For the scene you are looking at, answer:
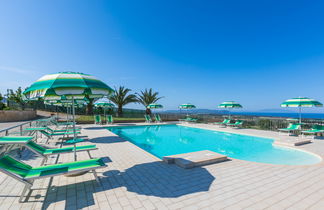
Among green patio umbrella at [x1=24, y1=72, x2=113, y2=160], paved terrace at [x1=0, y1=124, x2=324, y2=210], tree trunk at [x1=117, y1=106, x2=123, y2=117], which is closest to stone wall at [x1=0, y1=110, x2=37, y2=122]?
tree trunk at [x1=117, y1=106, x2=123, y2=117]

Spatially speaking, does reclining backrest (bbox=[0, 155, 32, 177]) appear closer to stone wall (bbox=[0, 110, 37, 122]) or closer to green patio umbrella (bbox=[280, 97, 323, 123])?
green patio umbrella (bbox=[280, 97, 323, 123])

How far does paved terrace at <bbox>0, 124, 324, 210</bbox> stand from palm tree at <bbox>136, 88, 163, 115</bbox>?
18668mm

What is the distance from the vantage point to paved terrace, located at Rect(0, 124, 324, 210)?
7.97ft

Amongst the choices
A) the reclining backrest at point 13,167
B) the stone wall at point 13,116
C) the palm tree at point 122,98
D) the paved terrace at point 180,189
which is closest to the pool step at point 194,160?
the paved terrace at point 180,189

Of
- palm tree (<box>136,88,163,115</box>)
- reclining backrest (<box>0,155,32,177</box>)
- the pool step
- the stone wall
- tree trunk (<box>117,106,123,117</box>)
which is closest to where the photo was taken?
reclining backrest (<box>0,155,32,177</box>)

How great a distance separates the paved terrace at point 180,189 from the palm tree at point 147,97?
1867cm

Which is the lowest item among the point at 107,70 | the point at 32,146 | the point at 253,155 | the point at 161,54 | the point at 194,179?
the point at 253,155

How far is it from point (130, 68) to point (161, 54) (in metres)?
5.15

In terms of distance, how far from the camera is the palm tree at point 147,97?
22.7m

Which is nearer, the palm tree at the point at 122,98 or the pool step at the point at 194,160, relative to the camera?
the pool step at the point at 194,160

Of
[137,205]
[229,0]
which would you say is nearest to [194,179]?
[137,205]

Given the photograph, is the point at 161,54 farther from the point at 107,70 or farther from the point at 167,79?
the point at 167,79

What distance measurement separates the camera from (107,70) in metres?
19.1

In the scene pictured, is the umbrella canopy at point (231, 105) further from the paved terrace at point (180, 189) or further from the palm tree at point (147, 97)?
the palm tree at point (147, 97)
